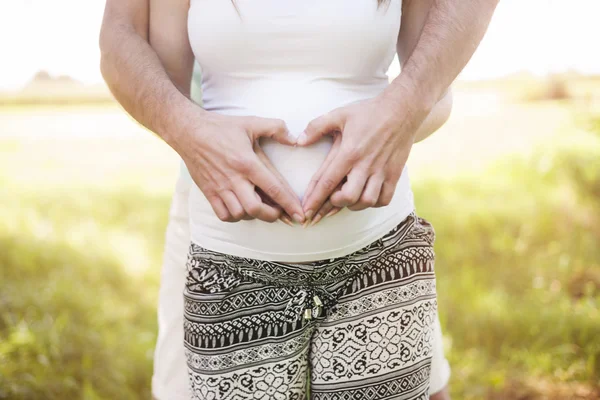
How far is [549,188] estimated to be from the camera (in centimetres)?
435

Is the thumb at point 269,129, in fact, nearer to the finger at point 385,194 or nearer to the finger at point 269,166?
the finger at point 269,166

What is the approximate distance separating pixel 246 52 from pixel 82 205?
3750 millimetres

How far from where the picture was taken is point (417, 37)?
4.24 feet

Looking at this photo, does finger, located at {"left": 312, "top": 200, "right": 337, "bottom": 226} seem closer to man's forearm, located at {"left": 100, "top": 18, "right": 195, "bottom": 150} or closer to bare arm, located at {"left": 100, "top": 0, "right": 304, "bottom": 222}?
bare arm, located at {"left": 100, "top": 0, "right": 304, "bottom": 222}

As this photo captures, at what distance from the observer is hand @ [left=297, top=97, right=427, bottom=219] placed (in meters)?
1.05

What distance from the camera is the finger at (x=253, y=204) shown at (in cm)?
104

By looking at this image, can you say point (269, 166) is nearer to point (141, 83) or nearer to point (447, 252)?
point (141, 83)

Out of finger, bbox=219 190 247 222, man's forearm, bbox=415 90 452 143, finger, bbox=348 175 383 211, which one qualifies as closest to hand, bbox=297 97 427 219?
finger, bbox=348 175 383 211

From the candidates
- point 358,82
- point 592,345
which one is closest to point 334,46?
point 358,82

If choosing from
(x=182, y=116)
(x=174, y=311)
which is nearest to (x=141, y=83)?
(x=182, y=116)

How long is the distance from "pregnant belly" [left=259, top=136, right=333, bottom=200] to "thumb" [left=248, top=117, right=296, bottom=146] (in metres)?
0.04

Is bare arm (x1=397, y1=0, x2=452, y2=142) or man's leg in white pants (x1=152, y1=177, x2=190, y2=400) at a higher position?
bare arm (x1=397, y1=0, x2=452, y2=142)

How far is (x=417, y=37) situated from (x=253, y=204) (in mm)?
568

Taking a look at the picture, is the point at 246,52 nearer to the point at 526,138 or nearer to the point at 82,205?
the point at 82,205
